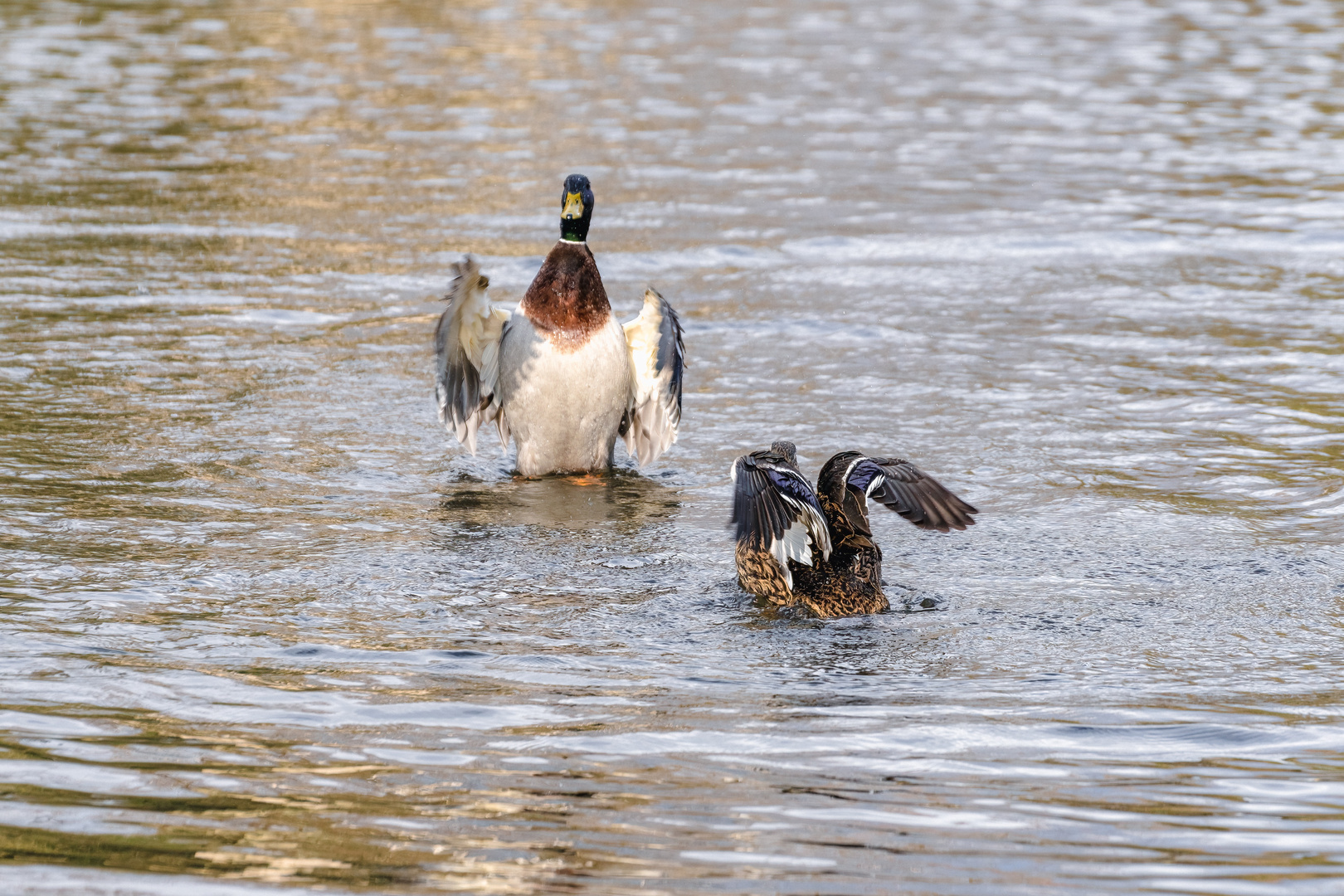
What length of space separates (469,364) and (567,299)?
0.72 meters

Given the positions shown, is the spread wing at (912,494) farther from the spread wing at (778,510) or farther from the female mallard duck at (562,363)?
the female mallard duck at (562,363)

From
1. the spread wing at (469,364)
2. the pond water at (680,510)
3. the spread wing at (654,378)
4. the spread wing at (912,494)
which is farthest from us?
the spread wing at (654,378)

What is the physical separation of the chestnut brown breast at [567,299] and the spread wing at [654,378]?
32 cm

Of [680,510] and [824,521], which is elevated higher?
[824,521]

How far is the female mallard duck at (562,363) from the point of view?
27.2ft

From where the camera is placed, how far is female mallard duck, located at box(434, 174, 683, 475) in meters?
8.28

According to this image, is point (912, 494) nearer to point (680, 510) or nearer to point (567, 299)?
point (680, 510)

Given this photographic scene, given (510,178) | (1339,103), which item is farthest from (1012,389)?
(1339,103)

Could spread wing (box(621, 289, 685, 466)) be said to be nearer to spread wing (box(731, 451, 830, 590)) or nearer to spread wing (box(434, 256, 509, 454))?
spread wing (box(434, 256, 509, 454))

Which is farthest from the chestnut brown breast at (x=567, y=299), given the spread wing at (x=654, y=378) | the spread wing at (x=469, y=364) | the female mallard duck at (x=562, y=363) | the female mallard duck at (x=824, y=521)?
the female mallard duck at (x=824, y=521)

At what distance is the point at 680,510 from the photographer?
26.3 ft

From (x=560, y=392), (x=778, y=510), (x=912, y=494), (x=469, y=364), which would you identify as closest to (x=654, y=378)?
(x=560, y=392)

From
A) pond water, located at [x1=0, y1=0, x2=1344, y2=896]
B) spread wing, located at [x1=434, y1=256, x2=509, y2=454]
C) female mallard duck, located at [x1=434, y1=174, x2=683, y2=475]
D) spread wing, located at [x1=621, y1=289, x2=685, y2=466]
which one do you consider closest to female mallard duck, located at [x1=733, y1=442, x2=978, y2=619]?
pond water, located at [x1=0, y1=0, x2=1344, y2=896]

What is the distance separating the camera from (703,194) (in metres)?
14.7
